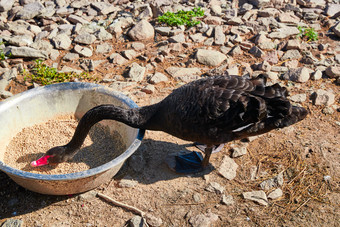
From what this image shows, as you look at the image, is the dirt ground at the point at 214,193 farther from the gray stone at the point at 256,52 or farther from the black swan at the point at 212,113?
the gray stone at the point at 256,52

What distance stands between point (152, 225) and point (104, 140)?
1.41 meters

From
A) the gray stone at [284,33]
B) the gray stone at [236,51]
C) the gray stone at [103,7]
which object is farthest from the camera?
the gray stone at [103,7]

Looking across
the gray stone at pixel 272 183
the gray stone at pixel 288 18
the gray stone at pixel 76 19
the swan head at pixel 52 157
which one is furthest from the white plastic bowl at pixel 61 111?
the gray stone at pixel 288 18

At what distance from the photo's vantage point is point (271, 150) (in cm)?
420

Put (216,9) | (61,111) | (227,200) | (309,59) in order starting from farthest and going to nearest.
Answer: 1. (216,9)
2. (309,59)
3. (61,111)
4. (227,200)

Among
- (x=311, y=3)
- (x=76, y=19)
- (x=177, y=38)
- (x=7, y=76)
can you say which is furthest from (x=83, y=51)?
(x=311, y=3)

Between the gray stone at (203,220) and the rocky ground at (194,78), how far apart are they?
10 millimetres

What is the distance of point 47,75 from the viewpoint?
17.2 feet

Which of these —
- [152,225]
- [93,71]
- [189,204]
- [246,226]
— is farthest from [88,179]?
[93,71]

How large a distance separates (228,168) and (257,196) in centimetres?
49

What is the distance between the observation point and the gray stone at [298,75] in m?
5.31

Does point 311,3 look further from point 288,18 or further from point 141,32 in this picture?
point 141,32

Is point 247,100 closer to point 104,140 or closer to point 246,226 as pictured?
point 246,226

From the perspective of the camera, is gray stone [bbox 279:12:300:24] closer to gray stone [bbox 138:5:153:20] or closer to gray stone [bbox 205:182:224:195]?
gray stone [bbox 138:5:153:20]
